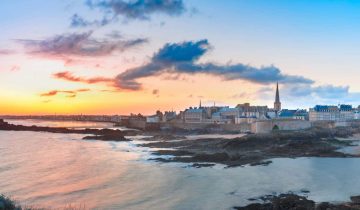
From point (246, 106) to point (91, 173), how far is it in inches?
3668

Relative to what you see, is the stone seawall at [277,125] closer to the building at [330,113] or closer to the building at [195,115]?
the building at [330,113]

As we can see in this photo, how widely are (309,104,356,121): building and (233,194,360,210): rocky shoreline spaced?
266 ft

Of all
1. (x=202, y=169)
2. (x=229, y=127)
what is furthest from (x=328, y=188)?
(x=229, y=127)

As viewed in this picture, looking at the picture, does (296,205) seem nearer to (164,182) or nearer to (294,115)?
(164,182)

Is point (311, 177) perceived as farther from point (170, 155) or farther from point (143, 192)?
point (170, 155)

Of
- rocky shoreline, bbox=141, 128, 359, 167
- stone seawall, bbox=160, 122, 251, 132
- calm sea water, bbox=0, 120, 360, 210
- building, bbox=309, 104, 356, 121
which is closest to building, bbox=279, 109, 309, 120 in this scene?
building, bbox=309, 104, 356, 121

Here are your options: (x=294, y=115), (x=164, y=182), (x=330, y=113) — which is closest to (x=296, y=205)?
(x=164, y=182)

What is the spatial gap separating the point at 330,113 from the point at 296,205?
277ft

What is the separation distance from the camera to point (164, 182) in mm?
24047

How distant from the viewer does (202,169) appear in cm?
2869

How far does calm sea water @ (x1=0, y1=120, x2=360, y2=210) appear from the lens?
19.4 meters

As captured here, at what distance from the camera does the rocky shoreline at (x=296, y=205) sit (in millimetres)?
16467

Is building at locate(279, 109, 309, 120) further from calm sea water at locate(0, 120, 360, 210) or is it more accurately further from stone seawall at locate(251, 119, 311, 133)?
calm sea water at locate(0, 120, 360, 210)

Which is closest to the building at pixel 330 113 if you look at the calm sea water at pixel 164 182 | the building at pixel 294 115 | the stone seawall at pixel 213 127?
the building at pixel 294 115
